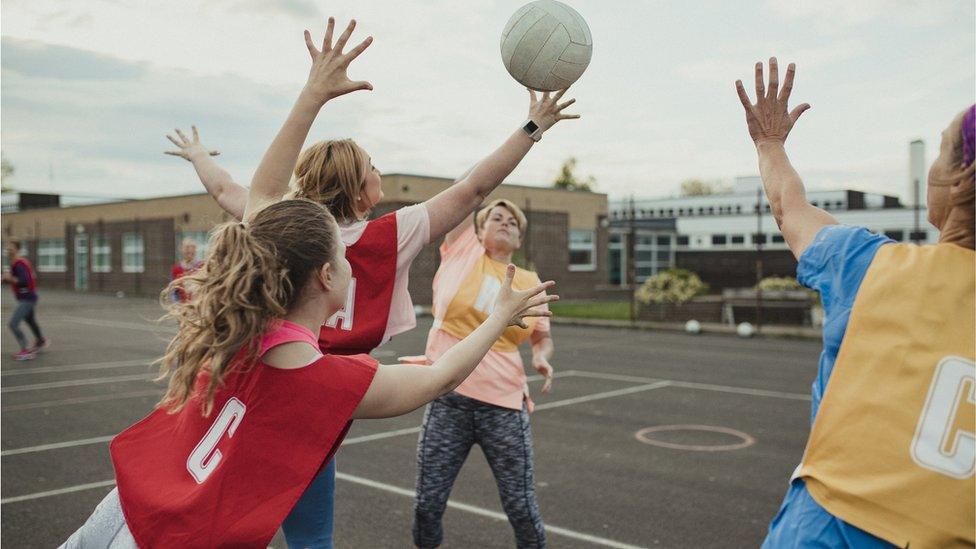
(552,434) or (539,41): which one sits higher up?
(539,41)

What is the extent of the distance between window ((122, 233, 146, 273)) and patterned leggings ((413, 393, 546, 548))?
139 feet

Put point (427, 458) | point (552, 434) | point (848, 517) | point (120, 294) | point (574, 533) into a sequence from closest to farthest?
point (848, 517)
point (427, 458)
point (574, 533)
point (552, 434)
point (120, 294)

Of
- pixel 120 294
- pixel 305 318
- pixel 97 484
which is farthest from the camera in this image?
pixel 120 294

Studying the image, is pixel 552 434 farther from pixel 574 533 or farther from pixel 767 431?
pixel 574 533

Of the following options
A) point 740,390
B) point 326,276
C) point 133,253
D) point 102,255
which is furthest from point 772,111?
point 102,255

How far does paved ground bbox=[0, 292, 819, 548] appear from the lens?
17.7 ft

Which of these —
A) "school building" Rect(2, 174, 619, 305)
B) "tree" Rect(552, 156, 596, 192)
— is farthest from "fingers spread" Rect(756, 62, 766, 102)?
"tree" Rect(552, 156, 596, 192)

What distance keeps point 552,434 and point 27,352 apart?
10.9 m

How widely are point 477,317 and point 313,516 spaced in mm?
1637

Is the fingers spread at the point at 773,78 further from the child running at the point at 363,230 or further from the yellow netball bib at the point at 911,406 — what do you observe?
the child running at the point at 363,230

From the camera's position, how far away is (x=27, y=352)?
1463 cm

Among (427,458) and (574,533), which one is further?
(574,533)

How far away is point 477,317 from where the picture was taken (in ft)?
14.5

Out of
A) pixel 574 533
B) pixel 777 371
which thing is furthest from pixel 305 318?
pixel 777 371
